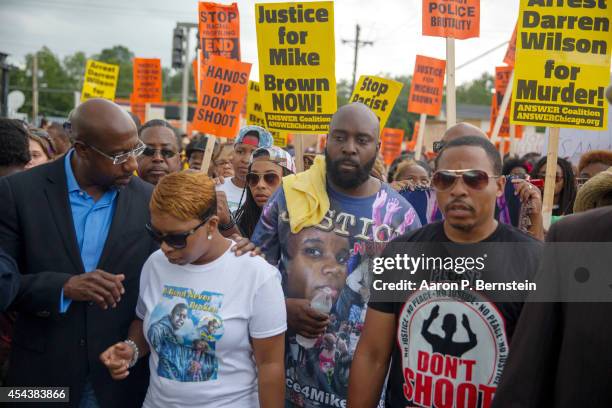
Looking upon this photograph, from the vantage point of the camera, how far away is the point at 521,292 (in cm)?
210

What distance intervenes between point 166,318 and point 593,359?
64.3 inches

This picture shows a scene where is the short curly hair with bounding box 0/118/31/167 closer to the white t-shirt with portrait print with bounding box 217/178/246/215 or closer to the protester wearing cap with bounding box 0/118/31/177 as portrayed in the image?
the protester wearing cap with bounding box 0/118/31/177

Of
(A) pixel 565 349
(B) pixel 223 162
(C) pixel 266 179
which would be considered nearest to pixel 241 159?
(C) pixel 266 179

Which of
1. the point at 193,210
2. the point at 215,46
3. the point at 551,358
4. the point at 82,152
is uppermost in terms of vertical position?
the point at 215,46

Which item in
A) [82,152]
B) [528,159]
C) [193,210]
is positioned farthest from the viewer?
[528,159]

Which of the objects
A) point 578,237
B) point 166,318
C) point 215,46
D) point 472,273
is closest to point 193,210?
point 166,318

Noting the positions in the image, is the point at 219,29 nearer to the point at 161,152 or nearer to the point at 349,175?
the point at 161,152

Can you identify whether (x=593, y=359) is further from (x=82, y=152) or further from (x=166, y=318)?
(x=82, y=152)

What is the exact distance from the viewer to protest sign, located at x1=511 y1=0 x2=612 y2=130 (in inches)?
180

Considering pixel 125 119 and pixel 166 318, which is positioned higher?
pixel 125 119

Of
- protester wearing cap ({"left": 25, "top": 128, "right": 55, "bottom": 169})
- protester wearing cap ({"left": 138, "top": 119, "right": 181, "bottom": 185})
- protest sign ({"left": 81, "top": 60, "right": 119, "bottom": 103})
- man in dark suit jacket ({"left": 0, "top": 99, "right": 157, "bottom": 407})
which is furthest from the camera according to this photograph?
protest sign ({"left": 81, "top": 60, "right": 119, "bottom": 103})

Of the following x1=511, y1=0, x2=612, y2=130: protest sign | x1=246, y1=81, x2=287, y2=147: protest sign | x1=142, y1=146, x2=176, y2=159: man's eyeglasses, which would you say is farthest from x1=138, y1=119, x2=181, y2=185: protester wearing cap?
x1=511, y1=0, x2=612, y2=130: protest sign

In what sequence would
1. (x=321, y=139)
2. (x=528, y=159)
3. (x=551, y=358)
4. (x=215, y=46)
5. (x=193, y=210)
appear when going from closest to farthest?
(x=551, y=358) → (x=193, y=210) → (x=215, y=46) → (x=528, y=159) → (x=321, y=139)

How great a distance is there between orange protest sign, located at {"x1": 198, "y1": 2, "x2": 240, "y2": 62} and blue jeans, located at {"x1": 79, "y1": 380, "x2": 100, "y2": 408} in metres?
6.04
